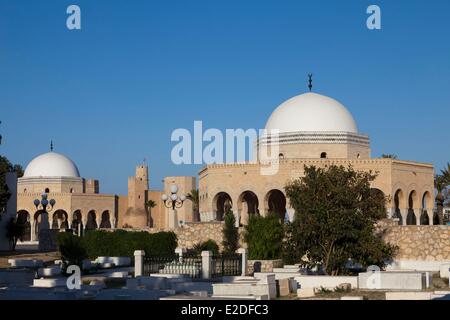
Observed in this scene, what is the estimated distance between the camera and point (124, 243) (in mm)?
25969

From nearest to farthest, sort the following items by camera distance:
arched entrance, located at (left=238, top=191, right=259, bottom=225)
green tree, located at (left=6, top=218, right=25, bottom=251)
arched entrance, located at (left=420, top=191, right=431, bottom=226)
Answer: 1. green tree, located at (left=6, top=218, right=25, bottom=251)
2. arched entrance, located at (left=420, top=191, right=431, bottom=226)
3. arched entrance, located at (left=238, top=191, right=259, bottom=225)

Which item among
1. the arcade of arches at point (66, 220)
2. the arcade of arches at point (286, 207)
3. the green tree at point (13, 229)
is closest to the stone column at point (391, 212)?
the arcade of arches at point (286, 207)

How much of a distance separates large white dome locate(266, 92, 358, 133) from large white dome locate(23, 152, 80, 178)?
21.8 m

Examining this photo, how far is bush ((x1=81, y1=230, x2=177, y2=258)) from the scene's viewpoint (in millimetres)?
25703

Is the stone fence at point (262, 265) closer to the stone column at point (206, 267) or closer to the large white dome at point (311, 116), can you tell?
the stone column at point (206, 267)

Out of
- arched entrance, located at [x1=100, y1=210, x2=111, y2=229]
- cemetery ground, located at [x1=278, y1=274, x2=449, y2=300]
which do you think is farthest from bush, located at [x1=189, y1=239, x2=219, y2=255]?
arched entrance, located at [x1=100, y1=210, x2=111, y2=229]

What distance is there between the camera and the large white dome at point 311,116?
3522 centimetres

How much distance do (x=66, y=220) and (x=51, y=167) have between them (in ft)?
12.6

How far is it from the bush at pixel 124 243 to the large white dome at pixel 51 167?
91.5ft

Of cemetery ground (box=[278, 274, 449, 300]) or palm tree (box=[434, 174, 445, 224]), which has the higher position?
palm tree (box=[434, 174, 445, 224])

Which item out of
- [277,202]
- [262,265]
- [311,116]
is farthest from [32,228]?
[262,265]

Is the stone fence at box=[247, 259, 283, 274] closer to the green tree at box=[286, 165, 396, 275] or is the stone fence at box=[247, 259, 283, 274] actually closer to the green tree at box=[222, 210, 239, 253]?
the green tree at box=[286, 165, 396, 275]

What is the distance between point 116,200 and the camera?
183 ft

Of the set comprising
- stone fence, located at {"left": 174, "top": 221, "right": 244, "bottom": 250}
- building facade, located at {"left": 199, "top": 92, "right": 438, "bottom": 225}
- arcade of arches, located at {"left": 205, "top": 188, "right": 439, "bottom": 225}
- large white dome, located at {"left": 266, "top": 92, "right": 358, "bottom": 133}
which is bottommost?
stone fence, located at {"left": 174, "top": 221, "right": 244, "bottom": 250}
